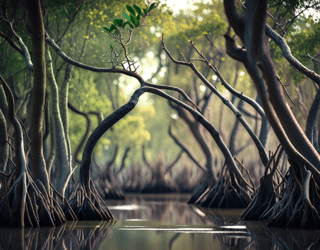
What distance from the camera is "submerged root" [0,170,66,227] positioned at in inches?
289

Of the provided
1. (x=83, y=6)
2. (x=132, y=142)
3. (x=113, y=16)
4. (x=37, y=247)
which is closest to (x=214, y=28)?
(x=113, y=16)

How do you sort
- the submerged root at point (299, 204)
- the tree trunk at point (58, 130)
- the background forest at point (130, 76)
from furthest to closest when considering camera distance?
1. the tree trunk at point (58, 130)
2. the background forest at point (130, 76)
3. the submerged root at point (299, 204)

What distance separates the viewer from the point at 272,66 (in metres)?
6.43

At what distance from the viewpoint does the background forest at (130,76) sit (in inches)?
400

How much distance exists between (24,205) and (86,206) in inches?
67.1

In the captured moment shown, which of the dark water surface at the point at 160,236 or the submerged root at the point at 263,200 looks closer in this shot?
the dark water surface at the point at 160,236

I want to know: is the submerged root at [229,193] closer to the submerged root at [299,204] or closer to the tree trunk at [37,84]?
the submerged root at [299,204]

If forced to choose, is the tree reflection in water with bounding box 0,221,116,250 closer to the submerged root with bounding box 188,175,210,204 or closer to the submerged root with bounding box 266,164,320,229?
the submerged root with bounding box 266,164,320,229

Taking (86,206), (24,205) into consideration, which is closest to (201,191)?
(86,206)

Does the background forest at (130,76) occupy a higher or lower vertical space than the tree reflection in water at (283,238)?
higher

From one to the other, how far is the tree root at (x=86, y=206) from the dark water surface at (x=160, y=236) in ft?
1.06

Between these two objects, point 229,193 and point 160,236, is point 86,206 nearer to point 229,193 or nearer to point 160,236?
point 160,236

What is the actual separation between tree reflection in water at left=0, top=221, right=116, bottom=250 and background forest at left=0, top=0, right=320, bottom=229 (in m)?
0.65

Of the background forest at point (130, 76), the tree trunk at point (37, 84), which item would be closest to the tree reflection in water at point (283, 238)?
the background forest at point (130, 76)
